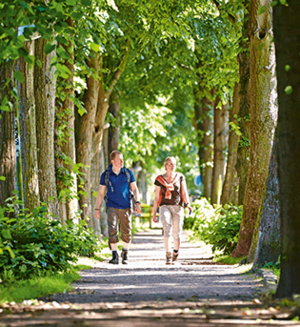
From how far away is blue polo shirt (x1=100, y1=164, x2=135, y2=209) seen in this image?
1116 centimetres

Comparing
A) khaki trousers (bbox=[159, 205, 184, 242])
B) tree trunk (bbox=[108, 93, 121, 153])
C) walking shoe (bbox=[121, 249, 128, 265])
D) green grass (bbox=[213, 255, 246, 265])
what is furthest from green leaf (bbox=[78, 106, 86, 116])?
tree trunk (bbox=[108, 93, 121, 153])

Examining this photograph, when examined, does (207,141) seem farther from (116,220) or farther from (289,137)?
(289,137)

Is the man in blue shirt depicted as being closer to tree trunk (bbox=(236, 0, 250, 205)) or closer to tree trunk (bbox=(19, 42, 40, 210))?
tree trunk (bbox=(19, 42, 40, 210))

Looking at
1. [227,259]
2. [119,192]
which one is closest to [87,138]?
[119,192]

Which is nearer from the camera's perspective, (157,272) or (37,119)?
(157,272)

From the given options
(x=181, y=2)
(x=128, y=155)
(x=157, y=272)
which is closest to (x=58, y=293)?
(x=157, y=272)

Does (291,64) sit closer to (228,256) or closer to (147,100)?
(228,256)

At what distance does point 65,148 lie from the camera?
12.3 m

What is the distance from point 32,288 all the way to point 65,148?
622 centimetres

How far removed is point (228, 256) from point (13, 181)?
5.02 meters

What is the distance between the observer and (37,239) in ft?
25.9

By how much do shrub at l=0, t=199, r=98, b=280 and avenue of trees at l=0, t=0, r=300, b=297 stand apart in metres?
0.44

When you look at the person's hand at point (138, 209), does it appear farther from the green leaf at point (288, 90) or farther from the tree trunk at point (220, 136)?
the tree trunk at point (220, 136)

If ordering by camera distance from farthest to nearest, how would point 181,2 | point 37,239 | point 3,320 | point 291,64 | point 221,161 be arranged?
1. point 221,161
2. point 181,2
3. point 37,239
4. point 291,64
5. point 3,320
